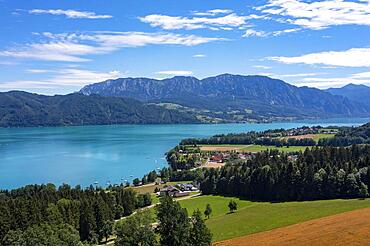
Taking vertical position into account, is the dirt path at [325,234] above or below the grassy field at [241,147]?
above

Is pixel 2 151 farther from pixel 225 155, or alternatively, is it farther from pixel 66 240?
pixel 66 240

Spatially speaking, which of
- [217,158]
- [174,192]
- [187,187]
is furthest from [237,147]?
[174,192]

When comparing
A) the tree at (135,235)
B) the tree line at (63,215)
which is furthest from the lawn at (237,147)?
the tree at (135,235)

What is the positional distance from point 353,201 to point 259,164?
26961mm

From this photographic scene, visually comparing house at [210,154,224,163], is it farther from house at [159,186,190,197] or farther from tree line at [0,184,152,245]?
tree line at [0,184,152,245]

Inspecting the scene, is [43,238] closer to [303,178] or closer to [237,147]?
[303,178]

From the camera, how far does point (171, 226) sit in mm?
31312

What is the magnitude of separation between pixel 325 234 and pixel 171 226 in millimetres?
10913

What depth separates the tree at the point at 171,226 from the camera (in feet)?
102

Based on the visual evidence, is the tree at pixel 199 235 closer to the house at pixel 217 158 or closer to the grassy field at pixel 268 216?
the grassy field at pixel 268 216

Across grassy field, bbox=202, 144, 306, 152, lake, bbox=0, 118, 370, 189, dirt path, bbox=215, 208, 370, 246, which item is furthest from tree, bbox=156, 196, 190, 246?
grassy field, bbox=202, 144, 306, 152

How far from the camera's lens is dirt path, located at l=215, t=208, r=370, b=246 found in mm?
29500

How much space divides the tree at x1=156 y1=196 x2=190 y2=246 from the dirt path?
5732 millimetres

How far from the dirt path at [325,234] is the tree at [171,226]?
5.73 m
